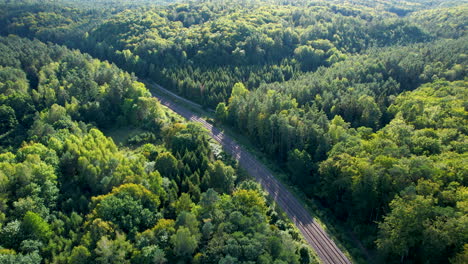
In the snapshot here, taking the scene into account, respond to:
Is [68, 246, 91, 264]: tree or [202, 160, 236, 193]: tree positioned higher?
[202, 160, 236, 193]: tree

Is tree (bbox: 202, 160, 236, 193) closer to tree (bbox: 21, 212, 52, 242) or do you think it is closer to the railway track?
the railway track

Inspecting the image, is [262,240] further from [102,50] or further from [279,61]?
[102,50]

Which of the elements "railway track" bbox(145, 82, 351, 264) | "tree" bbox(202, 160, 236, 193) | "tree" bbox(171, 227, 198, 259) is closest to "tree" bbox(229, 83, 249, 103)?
"railway track" bbox(145, 82, 351, 264)

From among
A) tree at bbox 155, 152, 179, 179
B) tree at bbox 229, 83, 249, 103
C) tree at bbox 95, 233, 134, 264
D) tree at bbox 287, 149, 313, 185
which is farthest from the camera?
tree at bbox 229, 83, 249, 103

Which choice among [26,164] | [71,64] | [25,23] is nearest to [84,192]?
[26,164]

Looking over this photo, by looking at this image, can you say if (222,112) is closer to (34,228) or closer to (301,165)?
(301,165)

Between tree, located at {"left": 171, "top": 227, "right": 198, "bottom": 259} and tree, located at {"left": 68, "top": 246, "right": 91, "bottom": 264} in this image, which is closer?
tree, located at {"left": 68, "top": 246, "right": 91, "bottom": 264}

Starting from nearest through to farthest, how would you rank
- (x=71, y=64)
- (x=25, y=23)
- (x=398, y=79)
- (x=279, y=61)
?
(x=398, y=79)
(x=71, y=64)
(x=279, y=61)
(x=25, y=23)
